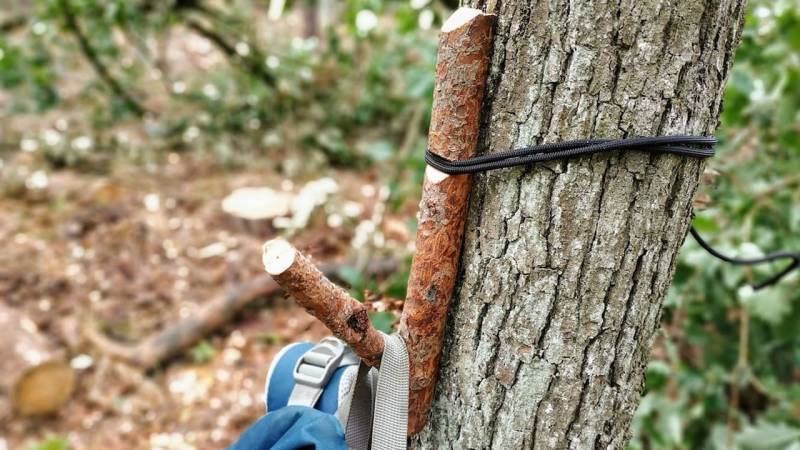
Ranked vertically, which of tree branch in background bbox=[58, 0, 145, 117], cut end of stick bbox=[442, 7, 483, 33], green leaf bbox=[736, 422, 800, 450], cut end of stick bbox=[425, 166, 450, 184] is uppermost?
tree branch in background bbox=[58, 0, 145, 117]

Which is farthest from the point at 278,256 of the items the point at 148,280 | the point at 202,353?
the point at 148,280

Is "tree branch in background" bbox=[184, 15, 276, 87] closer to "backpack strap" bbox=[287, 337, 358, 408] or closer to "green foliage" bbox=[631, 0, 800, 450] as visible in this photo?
"green foliage" bbox=[631, 0, 800, 450]

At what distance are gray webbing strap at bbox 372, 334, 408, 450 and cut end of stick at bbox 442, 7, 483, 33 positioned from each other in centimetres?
45

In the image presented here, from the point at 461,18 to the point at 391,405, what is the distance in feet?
1.79

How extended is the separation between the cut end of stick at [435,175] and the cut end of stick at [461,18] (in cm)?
19

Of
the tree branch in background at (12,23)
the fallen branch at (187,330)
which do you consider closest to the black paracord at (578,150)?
the fallen branch at (187,330)

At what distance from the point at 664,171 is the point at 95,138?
572 cm

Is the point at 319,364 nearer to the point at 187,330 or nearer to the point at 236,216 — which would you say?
the point at 187,330

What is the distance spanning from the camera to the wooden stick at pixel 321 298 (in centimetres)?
73

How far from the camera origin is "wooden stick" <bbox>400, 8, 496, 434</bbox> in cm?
76

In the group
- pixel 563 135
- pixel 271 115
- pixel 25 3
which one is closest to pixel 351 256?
pixel 271 115

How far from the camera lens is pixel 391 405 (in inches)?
32.6

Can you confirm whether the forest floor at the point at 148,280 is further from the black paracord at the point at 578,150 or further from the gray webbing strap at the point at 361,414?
the black paracord at the point at 578,150

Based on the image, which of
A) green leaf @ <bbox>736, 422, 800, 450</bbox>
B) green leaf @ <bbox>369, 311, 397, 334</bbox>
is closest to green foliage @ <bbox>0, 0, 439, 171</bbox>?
green leaf @ <bbox>736, 422, 800, 450</bbox>
